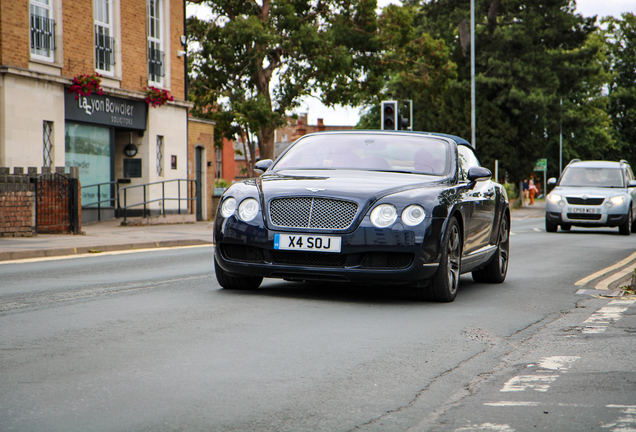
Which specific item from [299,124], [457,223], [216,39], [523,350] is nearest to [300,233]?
[457,223]

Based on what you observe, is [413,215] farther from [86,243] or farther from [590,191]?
[590,191]

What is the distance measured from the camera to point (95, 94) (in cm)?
2439

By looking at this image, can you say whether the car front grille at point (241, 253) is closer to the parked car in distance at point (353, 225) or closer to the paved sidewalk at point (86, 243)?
the parked car in distance at point (353, 225)

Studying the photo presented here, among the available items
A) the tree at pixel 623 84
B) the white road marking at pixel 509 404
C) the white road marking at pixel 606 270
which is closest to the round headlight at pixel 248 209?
the white road marking at pixel 509 404

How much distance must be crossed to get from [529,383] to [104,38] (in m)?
22.4

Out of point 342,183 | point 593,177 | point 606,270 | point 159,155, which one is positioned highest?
point 159,155

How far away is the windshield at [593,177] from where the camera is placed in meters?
23.0

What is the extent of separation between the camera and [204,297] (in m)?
7.97

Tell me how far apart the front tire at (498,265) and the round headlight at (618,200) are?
12528 mm

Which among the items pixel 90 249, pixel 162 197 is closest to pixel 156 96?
pixel 162 197

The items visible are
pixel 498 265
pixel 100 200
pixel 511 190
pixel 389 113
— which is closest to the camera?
pixel 498 265

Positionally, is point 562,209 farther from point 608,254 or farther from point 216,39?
point 216,39

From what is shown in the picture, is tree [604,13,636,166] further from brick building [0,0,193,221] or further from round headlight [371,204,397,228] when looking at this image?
round headlight [371,204,397,228]

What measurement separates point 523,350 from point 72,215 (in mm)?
14099
